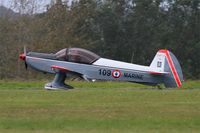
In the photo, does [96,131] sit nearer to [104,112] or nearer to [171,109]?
[104,112]

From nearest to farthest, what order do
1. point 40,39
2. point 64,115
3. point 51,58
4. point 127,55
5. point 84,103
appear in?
point 64,115 → point 84,103 → point 51,58 → point 40,39 → point 127,55

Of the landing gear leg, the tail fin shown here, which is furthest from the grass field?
the tail fin

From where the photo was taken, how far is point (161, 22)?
67.1 metres

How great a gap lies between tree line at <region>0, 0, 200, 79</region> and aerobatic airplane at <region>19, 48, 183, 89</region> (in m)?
27.2

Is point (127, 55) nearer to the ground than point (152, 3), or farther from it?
nearer to the ground

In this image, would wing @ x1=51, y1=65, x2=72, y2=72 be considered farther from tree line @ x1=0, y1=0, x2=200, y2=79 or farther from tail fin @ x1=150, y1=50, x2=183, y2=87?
tree line @ x1=0, y1=0, x2=200, y2=79

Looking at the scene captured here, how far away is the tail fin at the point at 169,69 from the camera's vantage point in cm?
2917

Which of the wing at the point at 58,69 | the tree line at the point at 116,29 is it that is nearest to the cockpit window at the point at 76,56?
the wing at the point at 58,69

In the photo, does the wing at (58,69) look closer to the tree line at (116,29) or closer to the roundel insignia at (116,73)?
the roundel insignia at (116,73)

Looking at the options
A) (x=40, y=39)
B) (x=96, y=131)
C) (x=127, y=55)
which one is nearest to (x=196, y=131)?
(x=96, y=131)

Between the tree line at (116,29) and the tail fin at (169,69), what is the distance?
27.8 m

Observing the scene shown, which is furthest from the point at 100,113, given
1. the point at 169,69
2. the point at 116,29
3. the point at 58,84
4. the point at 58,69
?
the point at 116,29

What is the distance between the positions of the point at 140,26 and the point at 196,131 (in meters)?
52.0

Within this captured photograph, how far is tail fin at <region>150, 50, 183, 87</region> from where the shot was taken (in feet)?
95.7
